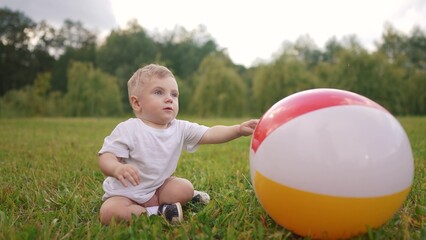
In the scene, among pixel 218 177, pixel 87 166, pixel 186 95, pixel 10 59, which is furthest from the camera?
pixel 10 59

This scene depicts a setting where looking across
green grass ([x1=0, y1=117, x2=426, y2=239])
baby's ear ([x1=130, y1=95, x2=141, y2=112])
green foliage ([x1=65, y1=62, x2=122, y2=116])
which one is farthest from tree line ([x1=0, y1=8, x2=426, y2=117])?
baby's ear ([x1=130, y1=95, x2=141, y2=112])

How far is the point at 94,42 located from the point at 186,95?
23610mm

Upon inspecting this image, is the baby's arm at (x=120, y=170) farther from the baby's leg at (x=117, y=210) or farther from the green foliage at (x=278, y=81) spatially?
the green foliage at (x=278, y=81)

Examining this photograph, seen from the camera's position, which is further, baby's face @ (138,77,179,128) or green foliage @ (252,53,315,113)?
green foliage @ (252,53,315,113)

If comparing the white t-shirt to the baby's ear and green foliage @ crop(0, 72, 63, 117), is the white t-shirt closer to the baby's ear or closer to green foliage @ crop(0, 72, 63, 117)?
the baby's ear

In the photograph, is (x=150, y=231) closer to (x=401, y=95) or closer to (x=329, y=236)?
(x=329, y=236)

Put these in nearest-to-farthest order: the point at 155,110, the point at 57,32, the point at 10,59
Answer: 1. the point at 155,110
2. the point at 10,59
3. the point at 57,32

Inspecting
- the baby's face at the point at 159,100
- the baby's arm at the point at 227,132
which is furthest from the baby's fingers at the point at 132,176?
the baby's arm at the point at 227,132

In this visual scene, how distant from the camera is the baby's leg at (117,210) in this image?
229 cm

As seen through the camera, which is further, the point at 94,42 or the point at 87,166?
the point at 94,42

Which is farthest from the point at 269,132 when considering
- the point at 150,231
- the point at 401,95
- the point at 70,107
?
the point at 70,107

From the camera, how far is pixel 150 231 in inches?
81.9

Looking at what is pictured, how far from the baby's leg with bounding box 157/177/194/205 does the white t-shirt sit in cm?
5

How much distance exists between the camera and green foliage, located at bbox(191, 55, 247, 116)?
28203 mm
